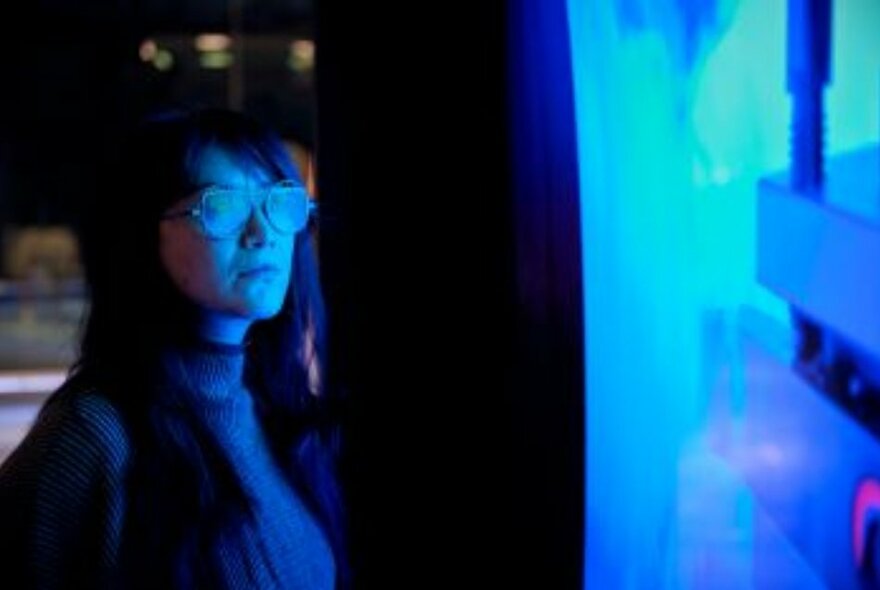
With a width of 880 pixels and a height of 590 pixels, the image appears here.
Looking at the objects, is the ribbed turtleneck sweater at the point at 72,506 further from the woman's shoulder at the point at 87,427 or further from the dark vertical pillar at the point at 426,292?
the dark vertical pillar at the point at 426,292

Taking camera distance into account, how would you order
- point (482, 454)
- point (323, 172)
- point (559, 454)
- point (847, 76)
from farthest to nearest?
point (323, 172)
point (482, 454)
point (559, 454)
point (847, 76)

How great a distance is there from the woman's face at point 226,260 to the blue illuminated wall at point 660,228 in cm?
33

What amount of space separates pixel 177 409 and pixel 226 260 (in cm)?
15

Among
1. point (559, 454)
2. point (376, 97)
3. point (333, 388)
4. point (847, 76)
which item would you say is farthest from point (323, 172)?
point (847, 76)

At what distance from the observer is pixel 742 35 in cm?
110

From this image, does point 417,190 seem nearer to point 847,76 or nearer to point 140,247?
point 140,247

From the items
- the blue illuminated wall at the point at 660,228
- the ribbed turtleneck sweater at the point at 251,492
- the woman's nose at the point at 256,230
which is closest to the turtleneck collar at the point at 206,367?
the ribbed turtleneck sweater at the point at 251,492

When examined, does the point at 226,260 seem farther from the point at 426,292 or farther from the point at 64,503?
the point at 426,292

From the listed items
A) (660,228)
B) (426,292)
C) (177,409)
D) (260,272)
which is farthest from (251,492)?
(426,292)

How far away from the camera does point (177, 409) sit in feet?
3.69

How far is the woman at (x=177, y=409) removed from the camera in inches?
40.6

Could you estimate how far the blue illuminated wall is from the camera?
1096 mm

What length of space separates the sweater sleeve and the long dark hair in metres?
0.03

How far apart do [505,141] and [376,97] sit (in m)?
0.31
